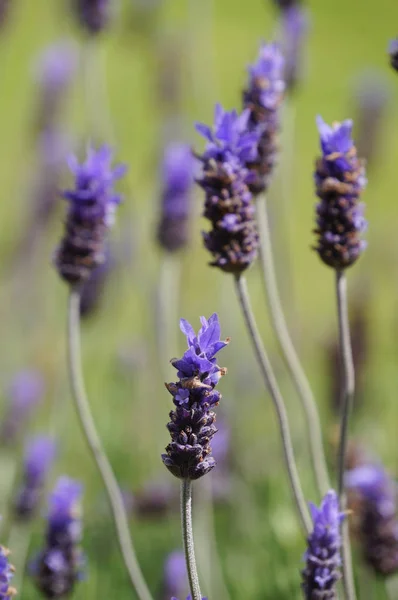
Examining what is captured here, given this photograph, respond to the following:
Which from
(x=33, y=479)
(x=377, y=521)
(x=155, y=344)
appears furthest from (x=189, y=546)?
(x=155, y=344)

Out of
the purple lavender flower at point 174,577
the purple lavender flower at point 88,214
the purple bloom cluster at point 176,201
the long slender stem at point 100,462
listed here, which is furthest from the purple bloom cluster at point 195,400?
the purple bloom cluster at point 176,201

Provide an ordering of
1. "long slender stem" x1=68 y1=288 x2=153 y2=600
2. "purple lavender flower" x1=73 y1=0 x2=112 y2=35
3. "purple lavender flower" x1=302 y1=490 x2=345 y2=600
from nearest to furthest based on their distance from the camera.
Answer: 1. "purple lavender flower" x1=302 y1=490 x2=345 y2=600
2. "long slender stem" x1=68 y1=288 x2=153 y2=600
3. "purple lavender flower" x1=73 y1=0 x2=112 y2=35

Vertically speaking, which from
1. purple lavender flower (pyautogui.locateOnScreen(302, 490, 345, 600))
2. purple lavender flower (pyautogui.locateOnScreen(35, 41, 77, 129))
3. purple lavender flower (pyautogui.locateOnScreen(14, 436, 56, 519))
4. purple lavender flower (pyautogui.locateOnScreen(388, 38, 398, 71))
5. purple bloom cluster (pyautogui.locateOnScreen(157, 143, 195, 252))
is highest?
purple lavender flower (pyautogui.locateOnScreen(35, 41, 77, 129))

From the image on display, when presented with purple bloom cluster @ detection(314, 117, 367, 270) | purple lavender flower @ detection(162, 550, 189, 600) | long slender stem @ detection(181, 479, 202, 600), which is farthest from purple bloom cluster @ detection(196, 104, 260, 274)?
purple lavender flower @ detection(162, 550, 189, 600)

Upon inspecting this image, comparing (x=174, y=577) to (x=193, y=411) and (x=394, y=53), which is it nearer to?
(x=193, y=411)

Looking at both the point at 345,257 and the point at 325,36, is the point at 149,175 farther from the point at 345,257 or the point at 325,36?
the point at 325,36

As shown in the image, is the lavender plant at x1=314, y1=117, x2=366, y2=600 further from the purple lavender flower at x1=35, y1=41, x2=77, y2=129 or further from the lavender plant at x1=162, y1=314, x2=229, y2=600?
the purple lavender flower at x1=35, y1=41, x2=77, y2=129

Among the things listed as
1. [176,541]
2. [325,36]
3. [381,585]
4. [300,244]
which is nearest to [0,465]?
[176,541]
